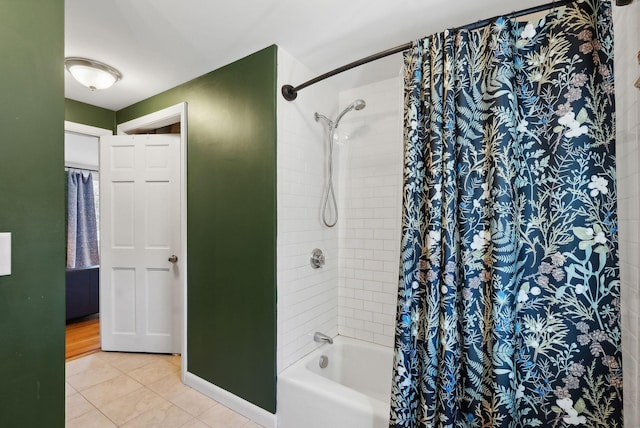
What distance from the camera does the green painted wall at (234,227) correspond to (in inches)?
75.0

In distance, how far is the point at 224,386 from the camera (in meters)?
2.11

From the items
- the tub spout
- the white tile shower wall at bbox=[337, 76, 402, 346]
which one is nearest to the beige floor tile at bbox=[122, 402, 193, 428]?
the tub spout

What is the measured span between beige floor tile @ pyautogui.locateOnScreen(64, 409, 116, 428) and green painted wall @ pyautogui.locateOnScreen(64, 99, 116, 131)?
2.43 meters

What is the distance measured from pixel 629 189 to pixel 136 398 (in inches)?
117

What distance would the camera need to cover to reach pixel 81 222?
200 inches

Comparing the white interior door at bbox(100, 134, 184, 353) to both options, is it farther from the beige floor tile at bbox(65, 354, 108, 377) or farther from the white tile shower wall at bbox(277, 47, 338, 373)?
the white tile shower wall at bbox(277, 47, 338, 373)

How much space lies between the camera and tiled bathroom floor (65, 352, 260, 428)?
1.91 meters

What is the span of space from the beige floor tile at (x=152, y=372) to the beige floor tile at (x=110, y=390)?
0.18 ft

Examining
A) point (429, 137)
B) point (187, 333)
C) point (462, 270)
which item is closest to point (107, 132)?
point (187, 333)

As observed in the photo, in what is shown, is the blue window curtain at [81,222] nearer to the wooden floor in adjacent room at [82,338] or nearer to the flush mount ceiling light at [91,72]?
the wooden floor in adjacent room at [82,338]

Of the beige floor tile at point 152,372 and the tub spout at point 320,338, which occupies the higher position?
the tub spout at point 320,338

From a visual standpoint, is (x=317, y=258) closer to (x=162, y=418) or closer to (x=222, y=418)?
(x=222, y=418)

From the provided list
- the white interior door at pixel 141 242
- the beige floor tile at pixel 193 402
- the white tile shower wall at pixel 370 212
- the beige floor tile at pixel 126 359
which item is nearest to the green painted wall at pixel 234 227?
the beige floor tile at pixel 193 402

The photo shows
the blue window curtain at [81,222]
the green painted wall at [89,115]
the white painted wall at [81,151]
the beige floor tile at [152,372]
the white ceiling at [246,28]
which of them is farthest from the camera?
the blue window curtain at [81,222]
